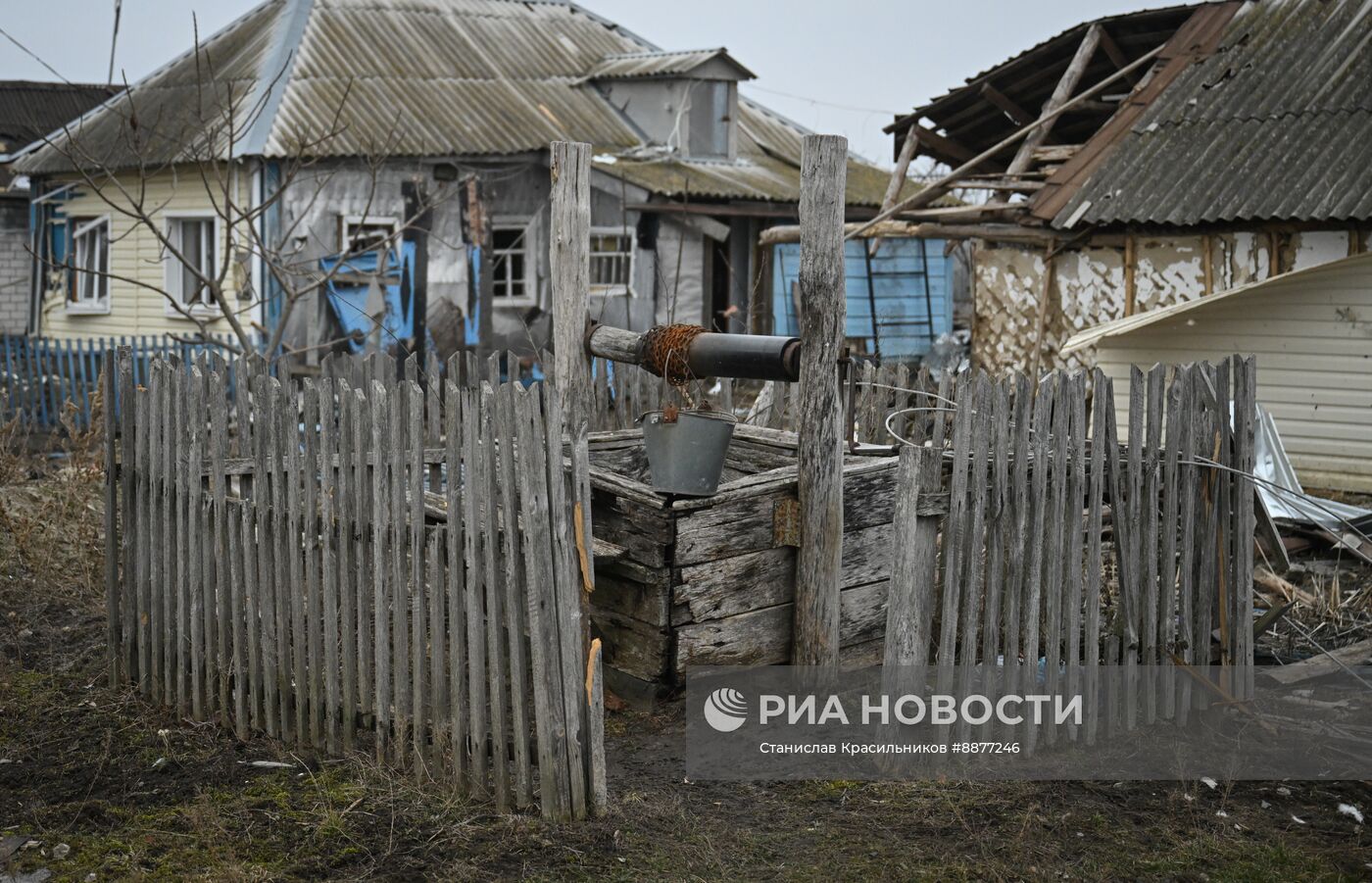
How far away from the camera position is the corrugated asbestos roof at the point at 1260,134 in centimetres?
1084

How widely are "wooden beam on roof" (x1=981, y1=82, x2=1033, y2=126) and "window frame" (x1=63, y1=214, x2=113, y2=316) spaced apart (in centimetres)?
1173

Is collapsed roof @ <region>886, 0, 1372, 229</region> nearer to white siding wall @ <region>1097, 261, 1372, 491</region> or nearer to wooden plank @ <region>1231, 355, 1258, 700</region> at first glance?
white siding wall @ <region>1097, 261, 1372, 491</region>

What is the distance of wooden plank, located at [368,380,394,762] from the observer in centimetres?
441

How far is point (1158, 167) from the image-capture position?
1184 cm

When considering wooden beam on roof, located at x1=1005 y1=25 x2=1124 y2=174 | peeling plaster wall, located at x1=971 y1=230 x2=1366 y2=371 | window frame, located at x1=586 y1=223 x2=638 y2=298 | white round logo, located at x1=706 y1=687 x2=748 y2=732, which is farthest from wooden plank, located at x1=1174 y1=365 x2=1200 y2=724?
A: window frame, located at x1=586 y1=223 x2=638 y2=298

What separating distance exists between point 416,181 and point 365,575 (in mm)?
12567

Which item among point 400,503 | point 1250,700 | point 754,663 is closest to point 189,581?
point 400,503

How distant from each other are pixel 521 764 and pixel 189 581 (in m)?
1.90

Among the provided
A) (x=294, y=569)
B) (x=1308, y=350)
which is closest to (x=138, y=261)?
(x=1308, y=350)

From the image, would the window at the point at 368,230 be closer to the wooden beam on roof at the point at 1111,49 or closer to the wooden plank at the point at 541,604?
the wooden beam on roof at the point at 1111,49

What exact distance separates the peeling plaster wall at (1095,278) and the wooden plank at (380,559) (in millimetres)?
8358

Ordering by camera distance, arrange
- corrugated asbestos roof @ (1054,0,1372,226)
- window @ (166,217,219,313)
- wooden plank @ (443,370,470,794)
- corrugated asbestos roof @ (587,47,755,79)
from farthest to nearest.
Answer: corrugated asbestos roof @ (587,47,755,79)
window @ (166,217,219,313)
corrugated asbestos roof @ (1054,0,1372,226)
wooden plank @ (443,370,470,794)

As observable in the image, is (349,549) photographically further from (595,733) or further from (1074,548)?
Answer: (1074,548)

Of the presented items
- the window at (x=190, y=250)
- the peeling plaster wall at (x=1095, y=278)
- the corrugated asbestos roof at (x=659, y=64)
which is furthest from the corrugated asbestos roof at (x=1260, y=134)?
the window at (x=190, y=250)
